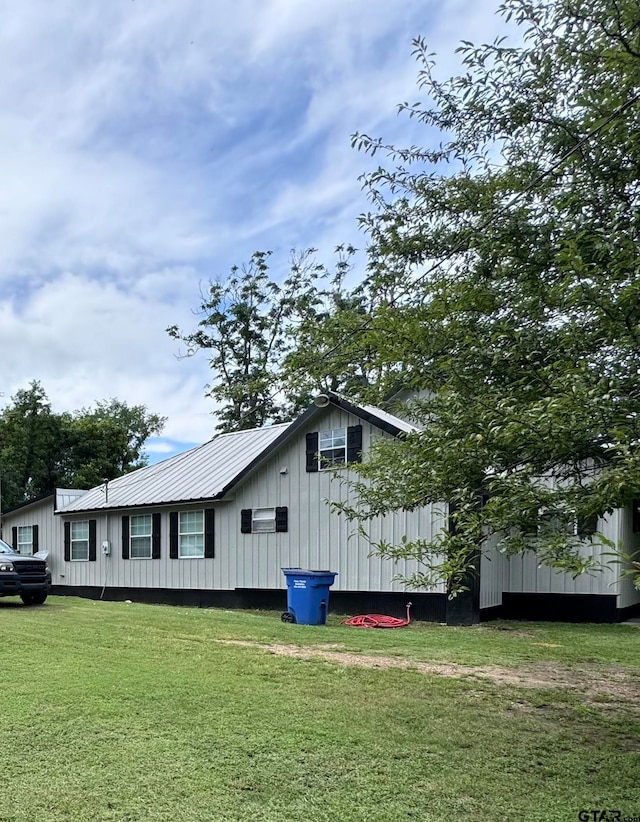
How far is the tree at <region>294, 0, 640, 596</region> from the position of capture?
3.91m

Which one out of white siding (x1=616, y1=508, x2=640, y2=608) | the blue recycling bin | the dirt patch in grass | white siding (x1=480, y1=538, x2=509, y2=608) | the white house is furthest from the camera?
the white house

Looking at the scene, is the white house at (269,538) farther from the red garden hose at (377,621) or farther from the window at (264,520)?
the red garden hose at (377,621)

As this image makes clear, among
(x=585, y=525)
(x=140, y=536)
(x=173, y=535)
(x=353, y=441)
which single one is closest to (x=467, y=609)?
(x=353, y=441)

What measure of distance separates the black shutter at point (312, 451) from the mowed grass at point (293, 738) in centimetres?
622

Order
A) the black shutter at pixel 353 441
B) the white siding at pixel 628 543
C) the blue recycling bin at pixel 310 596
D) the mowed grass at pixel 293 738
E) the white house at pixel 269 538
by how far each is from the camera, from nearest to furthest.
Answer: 1. the mowed grass at pixel 293 738
2. the blue recycling bin at pixel 310 596
3. the white siding at pixel 628 543
4. the white house at pixel 269 538
5. the black shutter at pixel 353 441

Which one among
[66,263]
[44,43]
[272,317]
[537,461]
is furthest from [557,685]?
[272,317]

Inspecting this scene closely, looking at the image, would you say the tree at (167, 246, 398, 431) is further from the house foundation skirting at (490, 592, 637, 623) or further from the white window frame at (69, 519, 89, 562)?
the house foundation skirting at (490, 592, 637, 623)

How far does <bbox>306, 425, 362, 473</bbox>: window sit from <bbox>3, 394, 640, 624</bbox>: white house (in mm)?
26

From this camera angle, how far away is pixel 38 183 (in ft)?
41.1

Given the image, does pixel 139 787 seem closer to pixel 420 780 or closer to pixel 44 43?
pixel 420 780

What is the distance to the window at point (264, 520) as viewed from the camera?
1543cm

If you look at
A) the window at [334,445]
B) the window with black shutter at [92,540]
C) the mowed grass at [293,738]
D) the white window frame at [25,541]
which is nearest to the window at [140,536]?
the window with black shutter at [92,540]

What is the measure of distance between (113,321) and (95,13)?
15882mm

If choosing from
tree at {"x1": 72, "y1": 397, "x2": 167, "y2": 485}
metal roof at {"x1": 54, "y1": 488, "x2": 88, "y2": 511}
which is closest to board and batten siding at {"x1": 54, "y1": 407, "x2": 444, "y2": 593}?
metal roof at {"x1": 54, "y1": 488, "x2": 88, "y2": 511}
